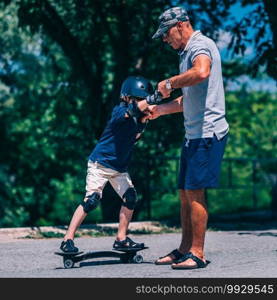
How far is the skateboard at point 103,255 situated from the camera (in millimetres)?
6812

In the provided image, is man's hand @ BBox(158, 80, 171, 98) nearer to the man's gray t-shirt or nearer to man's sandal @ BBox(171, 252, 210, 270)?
the man's gray t-shirt

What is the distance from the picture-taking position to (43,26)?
13.9 m

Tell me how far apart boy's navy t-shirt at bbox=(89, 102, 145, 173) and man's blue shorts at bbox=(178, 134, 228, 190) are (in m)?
0.80

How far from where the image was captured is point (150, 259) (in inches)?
297

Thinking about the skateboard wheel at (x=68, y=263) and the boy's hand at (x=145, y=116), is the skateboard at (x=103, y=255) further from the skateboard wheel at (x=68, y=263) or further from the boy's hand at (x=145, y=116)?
the boy's hand at (x=145, y=116)

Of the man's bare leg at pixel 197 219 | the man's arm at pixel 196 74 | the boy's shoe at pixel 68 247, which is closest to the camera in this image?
the man's arm at pixel 196 74

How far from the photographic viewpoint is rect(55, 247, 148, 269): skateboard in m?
6.81

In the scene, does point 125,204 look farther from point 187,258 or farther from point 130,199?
point 187,258

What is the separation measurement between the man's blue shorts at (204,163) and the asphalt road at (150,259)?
721 mm

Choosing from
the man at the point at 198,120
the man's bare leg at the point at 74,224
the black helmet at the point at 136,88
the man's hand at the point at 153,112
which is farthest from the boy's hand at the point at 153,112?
the man's bare leg at the point at 74,224

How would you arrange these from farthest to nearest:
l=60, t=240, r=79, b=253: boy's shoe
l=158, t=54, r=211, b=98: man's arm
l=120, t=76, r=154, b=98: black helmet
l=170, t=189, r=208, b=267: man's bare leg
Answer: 1. l=120, t=76, r=154, b=98: black helmet
2. l=60, t=240, r=79, b=253: boy's shoe
3. l=170, t=189, r=208, b=267: man's bare leg
4. l=158, t=54, r=211, b=98: man's arm

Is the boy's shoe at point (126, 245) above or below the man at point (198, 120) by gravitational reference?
below

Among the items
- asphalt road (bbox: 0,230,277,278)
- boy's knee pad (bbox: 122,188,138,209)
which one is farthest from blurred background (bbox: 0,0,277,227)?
boy's knee pad (bbox: 122,188,138,209)
